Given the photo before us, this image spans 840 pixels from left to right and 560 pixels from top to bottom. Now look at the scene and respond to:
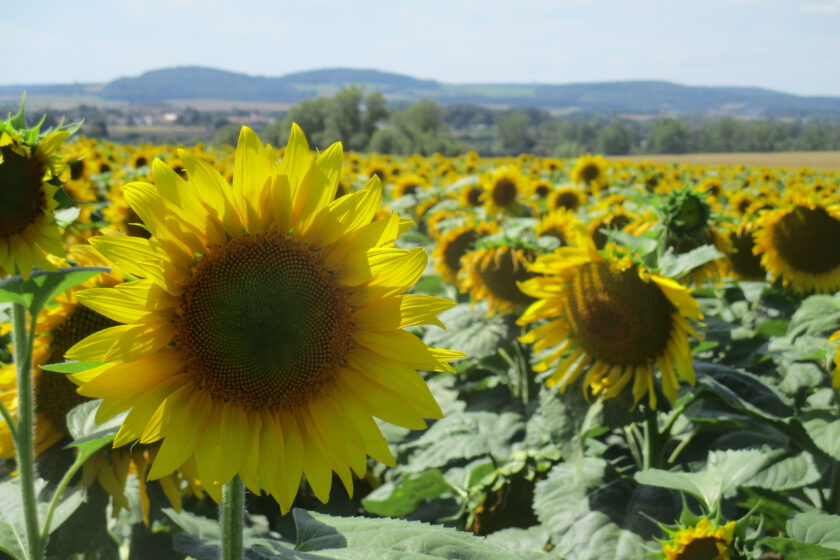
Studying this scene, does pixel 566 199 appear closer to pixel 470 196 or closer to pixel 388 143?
pixel 470 196

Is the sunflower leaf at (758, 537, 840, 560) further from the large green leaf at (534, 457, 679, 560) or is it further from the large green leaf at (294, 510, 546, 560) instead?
the large green leaf at (294, 510, 546, 560)

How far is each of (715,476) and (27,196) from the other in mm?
2253

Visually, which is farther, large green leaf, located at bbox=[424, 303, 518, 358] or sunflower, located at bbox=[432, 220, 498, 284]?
sunflower, located at bbox=[432, 220, 498, 284]

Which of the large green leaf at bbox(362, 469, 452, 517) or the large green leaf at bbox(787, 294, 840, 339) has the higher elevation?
the large green leaf at bbox(787, 294, 840, 339)

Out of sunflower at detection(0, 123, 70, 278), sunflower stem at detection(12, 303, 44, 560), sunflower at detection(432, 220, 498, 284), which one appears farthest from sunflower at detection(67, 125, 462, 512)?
sunflower at detection(432, 220, 498, 284)

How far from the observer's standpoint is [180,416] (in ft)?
4.25

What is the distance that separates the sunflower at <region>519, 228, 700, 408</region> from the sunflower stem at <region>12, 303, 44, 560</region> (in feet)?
5.55

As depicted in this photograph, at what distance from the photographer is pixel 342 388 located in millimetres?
1402

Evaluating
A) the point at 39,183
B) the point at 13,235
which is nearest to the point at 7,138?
the point at 39,183

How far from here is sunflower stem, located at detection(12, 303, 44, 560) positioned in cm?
165

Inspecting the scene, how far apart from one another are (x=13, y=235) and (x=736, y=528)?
2165 mm

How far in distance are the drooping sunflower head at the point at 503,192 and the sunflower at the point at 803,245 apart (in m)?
3.22

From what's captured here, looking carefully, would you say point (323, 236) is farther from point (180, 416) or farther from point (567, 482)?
point (567, 482)

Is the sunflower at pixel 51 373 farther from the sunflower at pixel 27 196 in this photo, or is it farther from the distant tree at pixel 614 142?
the distant tree at pixel 614 142
